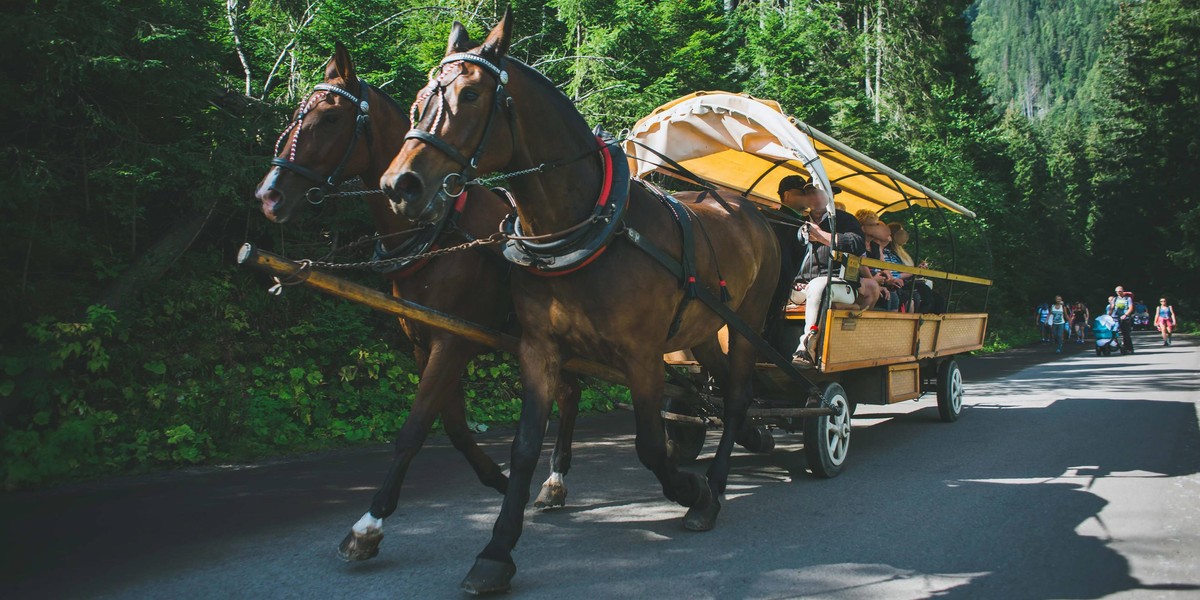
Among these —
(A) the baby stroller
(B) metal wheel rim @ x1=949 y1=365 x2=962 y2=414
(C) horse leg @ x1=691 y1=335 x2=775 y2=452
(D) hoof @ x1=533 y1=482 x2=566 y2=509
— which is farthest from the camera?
(A) the baby stroller

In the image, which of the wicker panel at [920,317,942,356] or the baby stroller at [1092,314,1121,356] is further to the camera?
the baby stroller at [1092,314,1121,356]

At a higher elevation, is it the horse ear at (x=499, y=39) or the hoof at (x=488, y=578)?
the horse ear at (x=499, y=39)

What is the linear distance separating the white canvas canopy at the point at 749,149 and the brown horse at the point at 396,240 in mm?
1335

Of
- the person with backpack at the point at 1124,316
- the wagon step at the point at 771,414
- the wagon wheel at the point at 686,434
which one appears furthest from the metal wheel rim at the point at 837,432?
the person with backpack at the point at 1124,316

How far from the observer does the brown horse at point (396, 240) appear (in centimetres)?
390

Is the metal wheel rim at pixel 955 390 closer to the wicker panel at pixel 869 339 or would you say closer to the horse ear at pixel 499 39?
the wicker panel at pixel 869 339

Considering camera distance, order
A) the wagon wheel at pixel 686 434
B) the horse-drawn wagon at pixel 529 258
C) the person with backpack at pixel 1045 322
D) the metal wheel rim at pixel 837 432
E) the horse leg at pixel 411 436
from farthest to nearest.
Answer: the person with backpack at pixel 1045 322 < the wagon wheel at pixel 686 434 < the metal wheel rim at pixel 837 432 < the horse leg at pixel 411 436 < the horse-drawn wagon at pixel 529 258

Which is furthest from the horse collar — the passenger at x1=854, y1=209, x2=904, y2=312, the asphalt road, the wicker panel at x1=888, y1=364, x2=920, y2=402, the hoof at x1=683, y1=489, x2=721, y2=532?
the passenger at x1=854, y1=209, x2=904, y2=312

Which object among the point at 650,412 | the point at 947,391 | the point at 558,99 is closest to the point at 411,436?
the point at 650,412

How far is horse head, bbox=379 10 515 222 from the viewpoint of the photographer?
3152mm

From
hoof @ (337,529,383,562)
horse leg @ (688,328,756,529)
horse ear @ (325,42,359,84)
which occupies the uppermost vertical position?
horse ear @ (325,42,359,84)

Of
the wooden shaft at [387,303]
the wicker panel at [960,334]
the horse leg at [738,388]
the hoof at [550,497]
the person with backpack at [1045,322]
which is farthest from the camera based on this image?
the person with backpack at [1045,322]

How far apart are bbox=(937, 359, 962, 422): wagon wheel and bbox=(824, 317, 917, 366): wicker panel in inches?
51.1

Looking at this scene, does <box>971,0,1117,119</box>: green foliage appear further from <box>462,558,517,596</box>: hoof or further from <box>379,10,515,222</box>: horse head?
<box>462,558,517,596</box>: hoof
